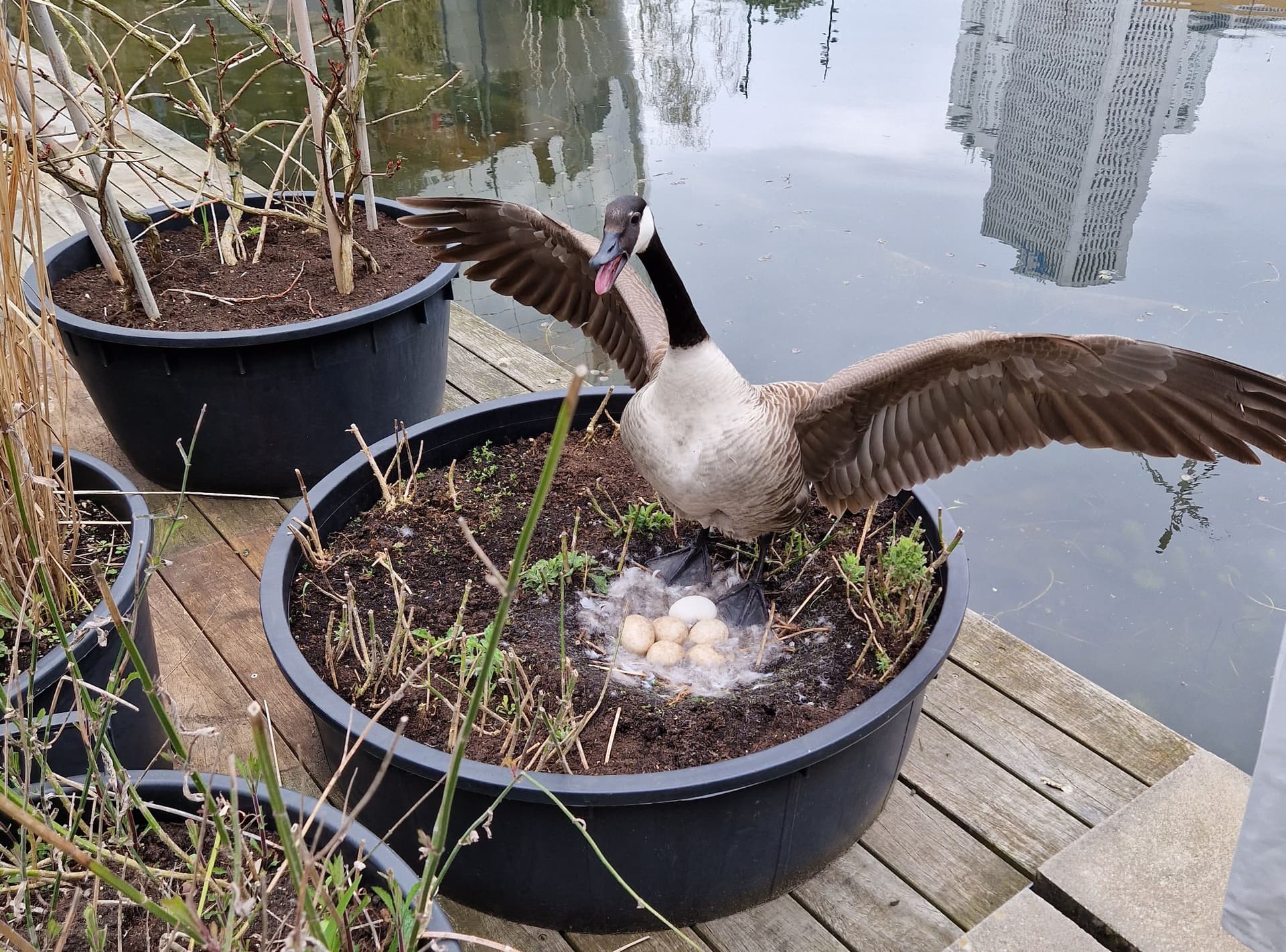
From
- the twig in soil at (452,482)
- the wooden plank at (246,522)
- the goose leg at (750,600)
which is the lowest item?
the wooden plank at (246,522)

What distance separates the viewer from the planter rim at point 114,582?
1500 millimetres

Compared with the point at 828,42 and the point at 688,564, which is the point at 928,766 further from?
the point at 828,42

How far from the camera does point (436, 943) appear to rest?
1.14 meters

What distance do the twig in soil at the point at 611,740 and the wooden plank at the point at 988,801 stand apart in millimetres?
724

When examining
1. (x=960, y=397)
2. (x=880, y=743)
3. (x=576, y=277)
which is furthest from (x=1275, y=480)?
(x=576, y=277)

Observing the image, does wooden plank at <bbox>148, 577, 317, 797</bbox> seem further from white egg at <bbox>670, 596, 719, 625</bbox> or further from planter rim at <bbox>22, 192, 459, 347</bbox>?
white egg at <bbox>670, 596, 719, 625</bbox>

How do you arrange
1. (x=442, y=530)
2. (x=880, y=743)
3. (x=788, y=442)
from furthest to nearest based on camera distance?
(x=442, y=530)
(x=788, y=442)
(x=880, y=743)

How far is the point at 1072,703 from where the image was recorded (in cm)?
221

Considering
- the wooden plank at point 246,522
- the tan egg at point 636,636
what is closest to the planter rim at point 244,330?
the wooden plank at point 246,522

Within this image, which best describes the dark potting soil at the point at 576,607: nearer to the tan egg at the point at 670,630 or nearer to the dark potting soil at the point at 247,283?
the tan egg at the point at 670,630

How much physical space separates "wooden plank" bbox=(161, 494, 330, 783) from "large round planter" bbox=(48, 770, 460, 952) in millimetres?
650

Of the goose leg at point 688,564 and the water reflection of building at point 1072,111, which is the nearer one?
the goose leg at point 688,564

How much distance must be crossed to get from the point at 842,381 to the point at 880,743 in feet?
2.30

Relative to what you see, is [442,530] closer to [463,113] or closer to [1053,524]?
[1053,524]
